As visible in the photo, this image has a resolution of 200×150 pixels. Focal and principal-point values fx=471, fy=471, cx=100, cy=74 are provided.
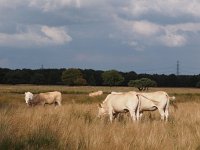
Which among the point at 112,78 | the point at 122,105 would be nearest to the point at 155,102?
the point at 122,105

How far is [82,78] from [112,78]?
1092cm

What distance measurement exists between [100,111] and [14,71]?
143777 mm

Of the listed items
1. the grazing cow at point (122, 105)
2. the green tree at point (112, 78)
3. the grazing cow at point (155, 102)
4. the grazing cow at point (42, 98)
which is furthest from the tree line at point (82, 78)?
the grazing cow at point (122, 105)

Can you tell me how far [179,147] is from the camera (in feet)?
31.4

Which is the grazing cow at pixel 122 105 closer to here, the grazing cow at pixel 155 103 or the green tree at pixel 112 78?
the grazing cow at pixel 155 103

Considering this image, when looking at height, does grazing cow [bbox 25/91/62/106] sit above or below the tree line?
below

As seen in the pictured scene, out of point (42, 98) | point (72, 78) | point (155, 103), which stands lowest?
point (42, 98)

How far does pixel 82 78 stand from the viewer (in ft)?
504

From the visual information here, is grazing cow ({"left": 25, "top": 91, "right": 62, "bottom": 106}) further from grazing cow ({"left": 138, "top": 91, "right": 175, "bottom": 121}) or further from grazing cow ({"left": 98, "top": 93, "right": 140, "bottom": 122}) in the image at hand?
grazing cow ({"left": 98, "top": 93, "right": 140, "bottom": 122})

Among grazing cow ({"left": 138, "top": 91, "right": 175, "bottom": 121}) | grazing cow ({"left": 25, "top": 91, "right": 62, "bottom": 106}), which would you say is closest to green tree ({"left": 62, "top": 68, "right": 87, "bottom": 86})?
grazing cow ({"left": 25, "top": 91, "right": 62, "bottom": 106})

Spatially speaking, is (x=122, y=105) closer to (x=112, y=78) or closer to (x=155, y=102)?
(x=155, y=102)

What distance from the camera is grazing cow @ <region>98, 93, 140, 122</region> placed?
1783 centimetres

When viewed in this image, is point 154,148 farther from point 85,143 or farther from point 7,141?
Answer: point 7,141

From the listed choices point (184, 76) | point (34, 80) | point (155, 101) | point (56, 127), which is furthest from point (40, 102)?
point (184, 76)
